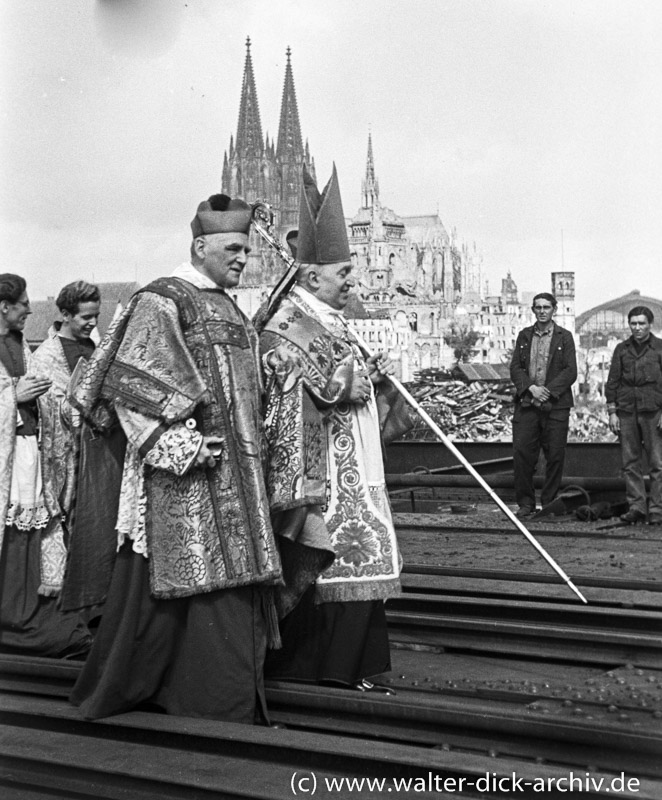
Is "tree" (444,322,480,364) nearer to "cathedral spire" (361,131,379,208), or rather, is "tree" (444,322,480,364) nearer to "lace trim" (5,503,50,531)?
"cathedral spire" (361,131,379,208)

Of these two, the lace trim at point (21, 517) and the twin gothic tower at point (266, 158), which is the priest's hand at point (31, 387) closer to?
the lace trim at point (21, 517)

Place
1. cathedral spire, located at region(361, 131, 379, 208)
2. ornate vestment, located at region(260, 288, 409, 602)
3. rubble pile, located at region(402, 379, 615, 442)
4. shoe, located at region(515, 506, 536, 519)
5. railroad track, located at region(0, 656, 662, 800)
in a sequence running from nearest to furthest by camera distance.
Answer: railroad track, located at region(0, 656, 662, 800)
ornate vestment, located at region(260, 288, 409, 602)
shoe, located at region(515, 506, 536, 519)
rubble pile, located at region(402, 379, 615, 442)
cathedral spire, located at region(361, 131, 379, 208)

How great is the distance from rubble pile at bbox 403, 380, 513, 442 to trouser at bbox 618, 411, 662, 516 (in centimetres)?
2986

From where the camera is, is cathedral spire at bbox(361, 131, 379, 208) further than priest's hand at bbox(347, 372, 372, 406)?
Yes

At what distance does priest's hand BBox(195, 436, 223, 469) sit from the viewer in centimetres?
437

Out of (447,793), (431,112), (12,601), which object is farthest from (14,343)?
(431,112)

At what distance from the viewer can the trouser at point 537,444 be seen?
1062 cm

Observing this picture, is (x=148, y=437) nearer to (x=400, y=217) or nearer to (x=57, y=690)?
(x=57, y=690)

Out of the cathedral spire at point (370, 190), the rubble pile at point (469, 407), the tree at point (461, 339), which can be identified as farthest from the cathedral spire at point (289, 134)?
the rubble pile at point (469, 407)

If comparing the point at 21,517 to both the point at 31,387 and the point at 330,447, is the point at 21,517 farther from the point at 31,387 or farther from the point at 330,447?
the point at 330,447

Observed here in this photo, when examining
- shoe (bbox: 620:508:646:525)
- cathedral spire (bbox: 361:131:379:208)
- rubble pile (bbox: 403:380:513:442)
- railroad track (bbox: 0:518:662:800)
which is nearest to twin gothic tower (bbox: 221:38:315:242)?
cathedral spire (bbox: 361:131:379:208)

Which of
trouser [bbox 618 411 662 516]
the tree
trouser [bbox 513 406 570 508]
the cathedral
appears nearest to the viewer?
trouser [bbox 618 411 662 516]

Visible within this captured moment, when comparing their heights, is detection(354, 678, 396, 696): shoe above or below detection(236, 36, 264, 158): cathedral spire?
below

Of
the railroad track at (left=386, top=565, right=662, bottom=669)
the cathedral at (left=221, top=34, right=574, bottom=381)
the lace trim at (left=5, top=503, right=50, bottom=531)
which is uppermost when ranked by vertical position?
the cathedral at (left=221, top=34, right=574, bottom=381)
